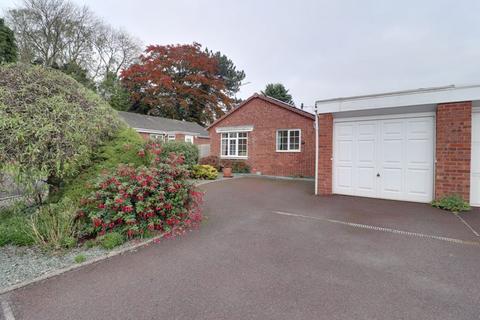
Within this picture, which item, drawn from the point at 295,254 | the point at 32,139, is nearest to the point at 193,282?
the point at 295,254

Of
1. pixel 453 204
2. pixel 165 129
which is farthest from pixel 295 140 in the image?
pixel 165 129

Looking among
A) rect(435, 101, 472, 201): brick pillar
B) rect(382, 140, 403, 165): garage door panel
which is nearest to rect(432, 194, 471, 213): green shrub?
rect(435, 101, 472, 201): brick pillar

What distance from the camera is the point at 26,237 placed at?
3777 millimetres

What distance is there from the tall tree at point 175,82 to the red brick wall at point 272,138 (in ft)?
54.8

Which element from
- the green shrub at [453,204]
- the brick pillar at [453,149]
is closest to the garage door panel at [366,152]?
the brick pillar at [453,149]

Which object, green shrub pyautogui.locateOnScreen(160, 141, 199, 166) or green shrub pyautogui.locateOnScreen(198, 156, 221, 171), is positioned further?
green shrub pyautogui.locateOnScreen(198, 156, 221, 171)

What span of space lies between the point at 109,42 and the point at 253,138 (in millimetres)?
23410

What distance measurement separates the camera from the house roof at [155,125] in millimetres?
19398

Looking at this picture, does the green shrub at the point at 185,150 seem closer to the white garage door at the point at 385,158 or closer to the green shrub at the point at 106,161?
the green shrub at the point at 106,161

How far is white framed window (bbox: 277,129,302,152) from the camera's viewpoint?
12.7 m

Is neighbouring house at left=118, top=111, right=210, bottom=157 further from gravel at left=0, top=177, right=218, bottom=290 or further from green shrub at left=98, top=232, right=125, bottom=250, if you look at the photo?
gravel at left=0, top=177, right=218, bottom=290

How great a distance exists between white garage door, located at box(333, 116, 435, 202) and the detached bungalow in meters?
13.0

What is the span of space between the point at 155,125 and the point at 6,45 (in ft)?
33.5

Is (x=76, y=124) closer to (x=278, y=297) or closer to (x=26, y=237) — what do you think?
(x=26, y=237)
